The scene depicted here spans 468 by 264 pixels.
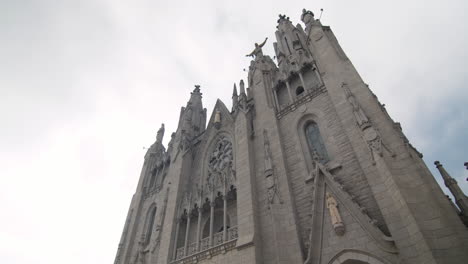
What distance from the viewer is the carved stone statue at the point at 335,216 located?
8.80 metres

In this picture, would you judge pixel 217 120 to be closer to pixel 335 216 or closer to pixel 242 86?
pixel 242 86

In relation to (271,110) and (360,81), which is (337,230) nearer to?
(360,81)

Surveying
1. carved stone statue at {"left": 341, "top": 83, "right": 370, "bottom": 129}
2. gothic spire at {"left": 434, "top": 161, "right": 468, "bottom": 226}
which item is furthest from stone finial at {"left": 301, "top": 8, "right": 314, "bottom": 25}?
gothic spire at {"left": 434, "top": 161, "right": 468, "bottom": 226}

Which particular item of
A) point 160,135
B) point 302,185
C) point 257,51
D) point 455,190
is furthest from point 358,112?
point 160,135

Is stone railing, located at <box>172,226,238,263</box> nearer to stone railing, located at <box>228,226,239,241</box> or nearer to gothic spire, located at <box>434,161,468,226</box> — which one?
stone railing, located at <box>228,226,239,241</box>

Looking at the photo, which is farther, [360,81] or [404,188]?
[360,81]

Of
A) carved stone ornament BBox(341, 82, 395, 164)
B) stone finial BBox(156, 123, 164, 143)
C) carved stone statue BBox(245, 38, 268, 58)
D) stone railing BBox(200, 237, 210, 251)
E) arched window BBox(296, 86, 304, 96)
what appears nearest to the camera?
carved stone ornament BBox(341, 82, 395, 164)

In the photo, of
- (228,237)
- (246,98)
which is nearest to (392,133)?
(228,237)

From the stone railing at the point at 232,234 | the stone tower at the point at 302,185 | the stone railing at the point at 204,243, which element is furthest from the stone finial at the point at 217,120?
the stone railing at the point at 232,234

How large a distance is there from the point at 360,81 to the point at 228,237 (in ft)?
31.1

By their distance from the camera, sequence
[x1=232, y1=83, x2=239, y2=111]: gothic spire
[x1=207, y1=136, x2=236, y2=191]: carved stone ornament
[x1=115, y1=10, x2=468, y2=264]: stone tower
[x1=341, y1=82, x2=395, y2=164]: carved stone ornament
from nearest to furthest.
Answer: [x1=115, y1=10, x2=468, y2=264]: stone tower, [x1=341, y1=82, x2=395, y2=164]: carved stone ornament, [x1=207, y1=136, x2=236, y2=191]: carved stone ornament, [x1=232, y1=83, x2=239, y2=111]: gothic spire

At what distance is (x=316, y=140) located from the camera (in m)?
A: 12.8

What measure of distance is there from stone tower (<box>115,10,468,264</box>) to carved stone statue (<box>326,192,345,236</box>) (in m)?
0.03

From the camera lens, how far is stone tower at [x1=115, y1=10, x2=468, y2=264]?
25.7ft
